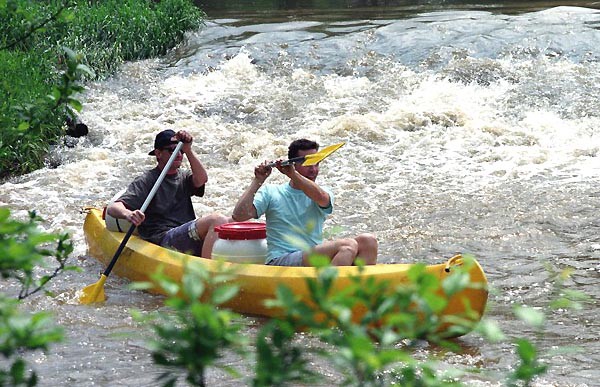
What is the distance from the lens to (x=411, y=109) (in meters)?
9.78

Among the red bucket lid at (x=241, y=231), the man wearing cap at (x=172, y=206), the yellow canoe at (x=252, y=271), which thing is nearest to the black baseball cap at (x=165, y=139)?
the man wearing cap at (x=172, y=206)

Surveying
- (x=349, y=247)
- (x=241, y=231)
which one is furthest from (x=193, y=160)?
(x=349, y=247)

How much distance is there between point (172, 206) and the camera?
229 inches

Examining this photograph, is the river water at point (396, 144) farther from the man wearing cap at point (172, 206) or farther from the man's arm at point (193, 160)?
the man's arm at point (193, 160)

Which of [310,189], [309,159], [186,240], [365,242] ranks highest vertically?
[309,159]

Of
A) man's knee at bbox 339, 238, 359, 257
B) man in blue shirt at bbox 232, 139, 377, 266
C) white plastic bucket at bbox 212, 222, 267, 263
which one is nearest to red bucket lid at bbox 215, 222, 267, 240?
white plastic bucket at bbox 212, 222, 267, 263

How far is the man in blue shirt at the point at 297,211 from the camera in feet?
15.5

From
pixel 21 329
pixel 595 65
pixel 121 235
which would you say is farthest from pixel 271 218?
pixel 595 65

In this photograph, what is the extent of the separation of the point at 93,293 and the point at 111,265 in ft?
0.87

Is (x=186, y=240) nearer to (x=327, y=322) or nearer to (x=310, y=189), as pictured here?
(x=310, y=189)

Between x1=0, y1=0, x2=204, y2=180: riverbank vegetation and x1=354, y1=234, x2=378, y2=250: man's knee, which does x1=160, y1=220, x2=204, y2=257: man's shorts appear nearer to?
x1=354, y1=234, x2=378, y2=250: man's knee

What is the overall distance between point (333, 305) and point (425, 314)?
0.46 feet

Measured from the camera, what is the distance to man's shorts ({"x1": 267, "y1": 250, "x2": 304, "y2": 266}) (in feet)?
16.0

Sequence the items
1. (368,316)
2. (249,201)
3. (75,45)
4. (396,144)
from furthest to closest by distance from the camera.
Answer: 1. (75,45)
2. (396,144)
3. (249,201)
4. (368,316)
